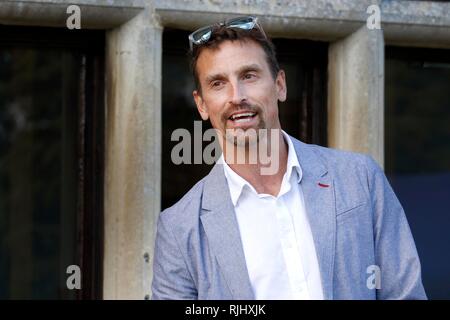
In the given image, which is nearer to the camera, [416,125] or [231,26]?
[231,26]

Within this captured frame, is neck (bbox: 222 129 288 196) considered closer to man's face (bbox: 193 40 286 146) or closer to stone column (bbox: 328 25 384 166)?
man's face (bbox: 193 40 286 146)

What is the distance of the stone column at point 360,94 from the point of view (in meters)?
2.96

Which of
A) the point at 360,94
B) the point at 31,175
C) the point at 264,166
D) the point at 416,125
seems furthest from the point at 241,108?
the point at 31,175

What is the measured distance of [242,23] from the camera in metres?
2.26

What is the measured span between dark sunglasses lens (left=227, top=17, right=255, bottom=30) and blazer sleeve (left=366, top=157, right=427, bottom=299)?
1.28ft

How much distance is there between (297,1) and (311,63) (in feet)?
0.83

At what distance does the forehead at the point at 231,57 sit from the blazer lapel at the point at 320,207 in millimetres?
209

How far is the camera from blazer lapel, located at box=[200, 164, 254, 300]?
2.15 m

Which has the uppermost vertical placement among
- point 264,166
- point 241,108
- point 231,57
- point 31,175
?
point 31,175

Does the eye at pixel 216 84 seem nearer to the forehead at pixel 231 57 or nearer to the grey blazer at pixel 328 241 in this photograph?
the forehead at pixel 231 57

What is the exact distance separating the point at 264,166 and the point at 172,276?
11.9 inches

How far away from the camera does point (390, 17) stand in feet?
9.81

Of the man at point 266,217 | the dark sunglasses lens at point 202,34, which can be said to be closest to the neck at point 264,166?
the man at point 266,217

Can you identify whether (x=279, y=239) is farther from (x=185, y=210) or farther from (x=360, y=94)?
(x=360, y=94)
